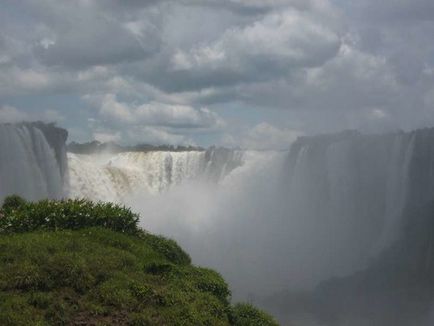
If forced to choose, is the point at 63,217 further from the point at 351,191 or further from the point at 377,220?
the point at 351,191

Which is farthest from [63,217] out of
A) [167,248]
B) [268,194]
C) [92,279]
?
[268,194]

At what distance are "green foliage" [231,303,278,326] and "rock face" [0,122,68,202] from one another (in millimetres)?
31154

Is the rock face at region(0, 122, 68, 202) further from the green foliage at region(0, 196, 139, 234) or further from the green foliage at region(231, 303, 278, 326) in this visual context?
the green foliage at region(231, 303, 278, 326)

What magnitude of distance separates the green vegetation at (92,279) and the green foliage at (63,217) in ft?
0.08

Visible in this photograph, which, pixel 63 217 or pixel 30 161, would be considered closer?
pixel 63 217

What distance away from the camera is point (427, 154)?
42.7 meters

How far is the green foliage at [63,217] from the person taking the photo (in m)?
15.1

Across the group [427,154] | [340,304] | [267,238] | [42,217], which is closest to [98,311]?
[42,217]

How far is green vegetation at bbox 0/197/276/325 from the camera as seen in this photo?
428 inches

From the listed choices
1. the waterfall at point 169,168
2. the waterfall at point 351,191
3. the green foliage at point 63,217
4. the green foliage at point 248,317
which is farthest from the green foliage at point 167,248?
the waterfall at point 169,168

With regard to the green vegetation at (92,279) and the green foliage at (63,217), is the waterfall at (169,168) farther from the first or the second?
the green vegetation at (92,279)

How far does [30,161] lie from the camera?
4525 cm

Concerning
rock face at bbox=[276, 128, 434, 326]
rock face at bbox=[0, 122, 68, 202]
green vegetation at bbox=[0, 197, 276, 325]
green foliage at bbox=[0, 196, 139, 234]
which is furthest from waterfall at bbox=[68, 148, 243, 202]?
green vegetation at bbox=[0, 197, 276, 325]

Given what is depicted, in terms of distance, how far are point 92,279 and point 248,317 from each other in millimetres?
3624
